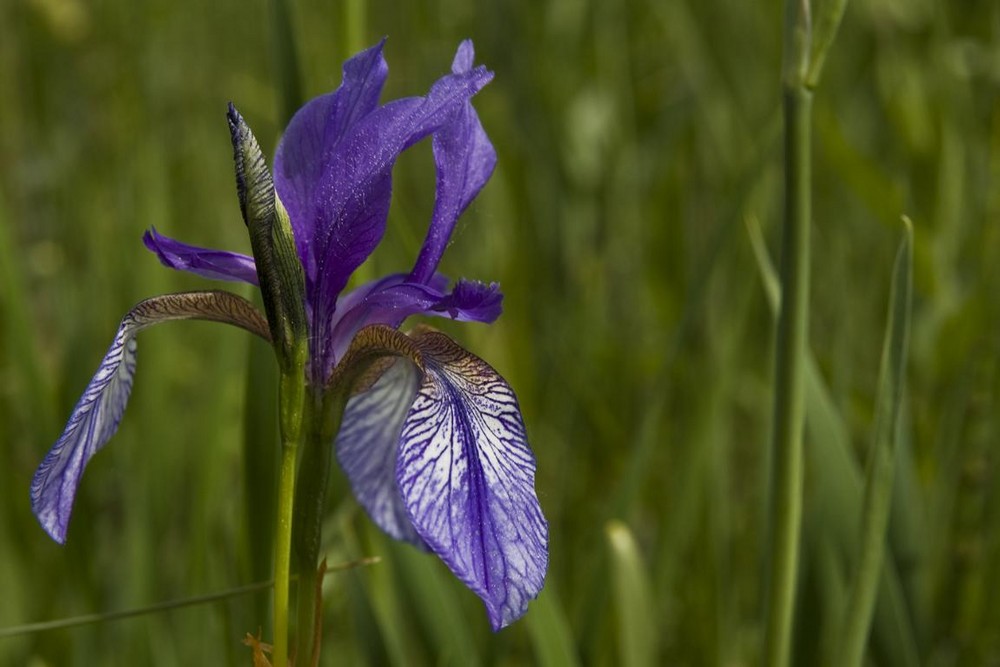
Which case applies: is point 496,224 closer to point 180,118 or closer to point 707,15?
point 707,15

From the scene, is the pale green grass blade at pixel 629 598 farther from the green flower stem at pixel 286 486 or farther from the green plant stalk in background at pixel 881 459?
the green flower stem at pixel 286 486

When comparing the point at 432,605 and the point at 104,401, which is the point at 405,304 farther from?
the point at 432,605

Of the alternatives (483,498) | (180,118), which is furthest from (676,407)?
(180,118)

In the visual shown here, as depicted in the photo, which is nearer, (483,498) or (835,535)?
(483,498)

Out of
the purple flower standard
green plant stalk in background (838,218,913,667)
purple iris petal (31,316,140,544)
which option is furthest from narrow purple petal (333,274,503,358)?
green plant stalk in background (838,218,913,667)

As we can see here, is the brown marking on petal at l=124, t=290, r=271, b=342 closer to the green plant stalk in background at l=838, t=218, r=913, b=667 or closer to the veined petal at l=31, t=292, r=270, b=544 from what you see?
the veined petal at l=31, t=292, r=270, b=544

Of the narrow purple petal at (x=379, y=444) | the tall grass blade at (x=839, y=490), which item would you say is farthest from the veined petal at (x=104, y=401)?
the tall grass blade at (x=839, y=490)

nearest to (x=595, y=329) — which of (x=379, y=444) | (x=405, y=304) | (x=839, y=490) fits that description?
(x=839, y=490)

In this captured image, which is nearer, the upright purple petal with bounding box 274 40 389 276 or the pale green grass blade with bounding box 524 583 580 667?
the upright purple petal with bounding box 274 40 389 276
